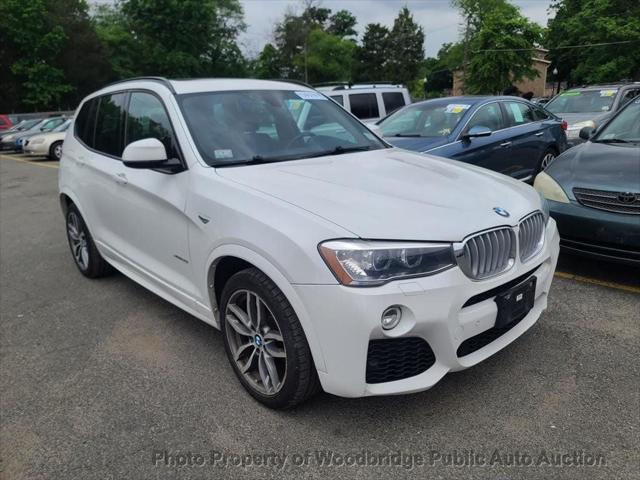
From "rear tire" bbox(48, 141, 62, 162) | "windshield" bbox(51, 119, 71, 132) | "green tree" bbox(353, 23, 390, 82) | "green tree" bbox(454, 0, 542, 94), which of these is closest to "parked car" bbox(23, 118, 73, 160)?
"rear tire" bbox(48, 141, 62, 162)

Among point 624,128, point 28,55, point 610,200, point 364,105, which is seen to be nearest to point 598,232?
point 610,200

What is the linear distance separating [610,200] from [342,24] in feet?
294

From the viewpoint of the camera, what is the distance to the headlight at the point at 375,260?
2.25 m

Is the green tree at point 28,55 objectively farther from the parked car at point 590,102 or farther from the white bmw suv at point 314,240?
the white bmw suv at point 314,240

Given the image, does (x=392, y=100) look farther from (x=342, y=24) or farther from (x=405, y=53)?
(x=342, y=24)

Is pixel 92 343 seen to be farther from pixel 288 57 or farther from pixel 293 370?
pixel 288 57

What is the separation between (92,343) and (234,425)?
1.55 meters

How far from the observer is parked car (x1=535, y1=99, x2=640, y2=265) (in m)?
3.86

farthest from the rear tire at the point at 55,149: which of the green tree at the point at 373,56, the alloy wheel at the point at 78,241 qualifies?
the green tree at the point at 373,56

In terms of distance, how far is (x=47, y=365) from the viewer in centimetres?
340

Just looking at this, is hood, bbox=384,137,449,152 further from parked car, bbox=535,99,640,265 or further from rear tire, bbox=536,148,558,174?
rear tire, bbox=536,148,558,174

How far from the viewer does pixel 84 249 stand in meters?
4.91

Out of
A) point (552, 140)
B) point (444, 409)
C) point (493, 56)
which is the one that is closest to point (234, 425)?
point (444, 409)

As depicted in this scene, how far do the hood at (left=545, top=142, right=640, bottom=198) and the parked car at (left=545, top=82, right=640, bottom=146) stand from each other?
19.1 ft
